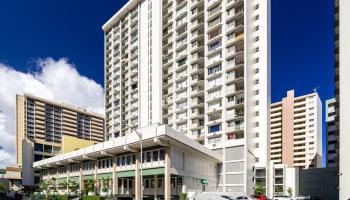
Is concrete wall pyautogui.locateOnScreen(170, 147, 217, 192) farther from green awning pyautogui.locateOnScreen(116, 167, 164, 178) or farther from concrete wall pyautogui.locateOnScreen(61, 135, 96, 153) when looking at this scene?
concrete wall pyautogui.locateOnScreen(61, 135, 96, 153)

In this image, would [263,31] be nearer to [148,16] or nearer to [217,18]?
[217,18]

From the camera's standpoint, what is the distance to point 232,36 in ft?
219

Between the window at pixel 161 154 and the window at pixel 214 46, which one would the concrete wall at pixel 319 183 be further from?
the window at pixel 161 154

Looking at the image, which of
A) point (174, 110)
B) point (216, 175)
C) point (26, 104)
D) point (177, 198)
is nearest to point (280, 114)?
point (174, 110)

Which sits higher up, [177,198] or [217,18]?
[217,18]

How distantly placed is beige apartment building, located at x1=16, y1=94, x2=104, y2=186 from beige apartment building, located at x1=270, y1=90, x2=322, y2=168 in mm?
77957

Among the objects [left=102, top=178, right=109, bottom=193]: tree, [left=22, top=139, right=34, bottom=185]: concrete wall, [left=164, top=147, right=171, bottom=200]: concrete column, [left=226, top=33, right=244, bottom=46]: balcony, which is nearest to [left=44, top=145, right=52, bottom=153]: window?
[left=22, top=139, right=34, bottom=185]: concrete wall

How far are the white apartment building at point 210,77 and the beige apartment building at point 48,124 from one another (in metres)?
38.2

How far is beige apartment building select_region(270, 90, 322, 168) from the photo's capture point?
424 ft

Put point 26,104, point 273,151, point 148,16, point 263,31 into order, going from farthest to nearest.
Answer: point 26,104 < point 273,151 < point 148,16 < point 263,31

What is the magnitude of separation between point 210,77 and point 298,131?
80481 mm

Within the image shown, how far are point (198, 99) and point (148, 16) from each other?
33.1m

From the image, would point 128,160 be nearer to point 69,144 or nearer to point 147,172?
point 147,172

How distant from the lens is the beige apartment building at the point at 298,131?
129 meters
